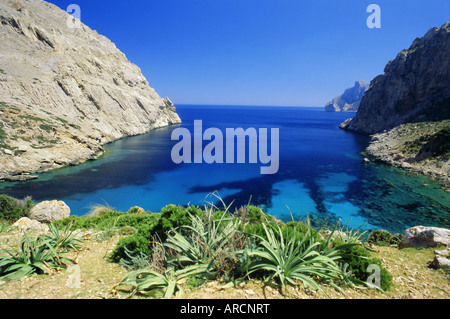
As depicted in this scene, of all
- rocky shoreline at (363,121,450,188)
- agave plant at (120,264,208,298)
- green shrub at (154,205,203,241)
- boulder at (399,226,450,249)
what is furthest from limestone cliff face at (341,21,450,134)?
agave plant at (120,264,208,298)

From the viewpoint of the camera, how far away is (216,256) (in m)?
4.13

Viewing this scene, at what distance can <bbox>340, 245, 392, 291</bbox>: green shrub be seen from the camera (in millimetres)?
3818

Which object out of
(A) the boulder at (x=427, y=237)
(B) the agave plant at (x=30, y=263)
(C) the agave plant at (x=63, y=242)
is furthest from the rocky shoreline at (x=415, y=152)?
(B) the agave plant at (x=30, y=263)

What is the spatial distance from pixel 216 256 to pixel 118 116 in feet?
200

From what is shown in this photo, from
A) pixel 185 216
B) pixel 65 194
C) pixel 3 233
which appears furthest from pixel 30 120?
pixel 185 216

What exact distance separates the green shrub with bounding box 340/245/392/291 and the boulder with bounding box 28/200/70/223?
1324 centimetres

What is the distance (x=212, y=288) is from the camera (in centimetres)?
363

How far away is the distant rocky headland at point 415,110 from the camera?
3183 cm

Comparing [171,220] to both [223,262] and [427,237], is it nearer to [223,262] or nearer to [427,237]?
[223,262]

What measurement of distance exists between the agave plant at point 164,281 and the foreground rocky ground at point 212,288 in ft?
0.53

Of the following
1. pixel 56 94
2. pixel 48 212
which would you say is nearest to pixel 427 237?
pixel 48 212

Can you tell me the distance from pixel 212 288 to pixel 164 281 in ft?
2.56

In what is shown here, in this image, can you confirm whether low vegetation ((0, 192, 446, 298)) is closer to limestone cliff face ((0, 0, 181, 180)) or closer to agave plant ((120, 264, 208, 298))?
agave plant ((120, 264, 208, 298))
